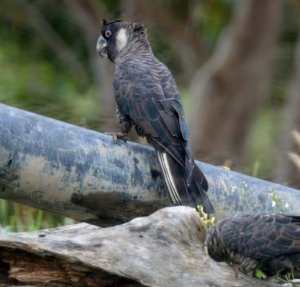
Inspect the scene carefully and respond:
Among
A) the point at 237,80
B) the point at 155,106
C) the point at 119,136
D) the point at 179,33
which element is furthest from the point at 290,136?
the point at 119,136

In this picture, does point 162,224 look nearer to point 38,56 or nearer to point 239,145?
point 239,145

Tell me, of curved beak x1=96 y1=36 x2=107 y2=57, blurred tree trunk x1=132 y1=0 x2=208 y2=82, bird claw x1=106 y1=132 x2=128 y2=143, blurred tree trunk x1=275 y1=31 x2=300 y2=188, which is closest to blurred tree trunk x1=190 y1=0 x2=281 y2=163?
blurred tree trunk x1=275 y1=31 x2=300 y2=188

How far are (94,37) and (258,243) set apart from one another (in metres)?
8.07

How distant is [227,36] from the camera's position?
13.2m

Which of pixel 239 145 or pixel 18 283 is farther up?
pixel 18 283

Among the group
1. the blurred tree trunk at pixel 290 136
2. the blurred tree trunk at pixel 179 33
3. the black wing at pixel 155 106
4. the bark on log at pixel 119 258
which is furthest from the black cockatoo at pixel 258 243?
the blurred tree trunk at pixel 179 33

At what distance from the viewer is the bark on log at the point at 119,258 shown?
15.8 feet

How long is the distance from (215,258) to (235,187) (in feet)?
2.81

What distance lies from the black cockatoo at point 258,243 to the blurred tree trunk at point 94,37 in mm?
7071

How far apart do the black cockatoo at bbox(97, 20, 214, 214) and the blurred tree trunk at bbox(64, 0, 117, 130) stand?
16.2 ft

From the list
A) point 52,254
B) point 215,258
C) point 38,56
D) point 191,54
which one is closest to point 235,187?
point 215,258

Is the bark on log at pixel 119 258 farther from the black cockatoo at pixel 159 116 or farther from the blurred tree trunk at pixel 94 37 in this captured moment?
the blurred tree trunk at pixel 94 37

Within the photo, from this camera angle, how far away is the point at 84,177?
18.6 feet

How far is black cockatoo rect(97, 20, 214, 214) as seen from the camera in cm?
617
